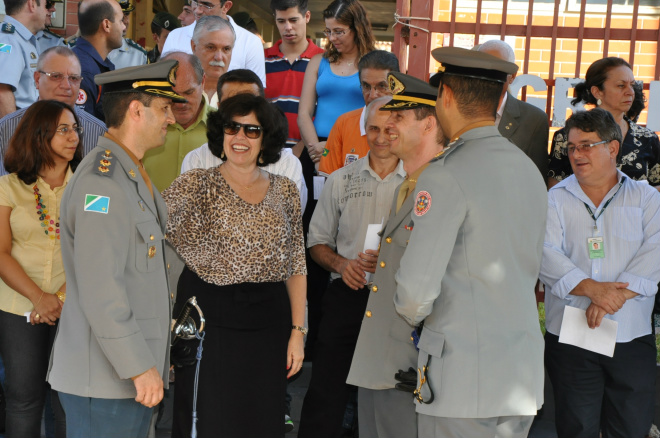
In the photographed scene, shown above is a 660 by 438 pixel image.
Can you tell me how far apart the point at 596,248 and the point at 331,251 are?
130cm

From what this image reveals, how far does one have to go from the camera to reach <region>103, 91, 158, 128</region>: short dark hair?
103 inches

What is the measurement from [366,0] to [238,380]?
10.7m

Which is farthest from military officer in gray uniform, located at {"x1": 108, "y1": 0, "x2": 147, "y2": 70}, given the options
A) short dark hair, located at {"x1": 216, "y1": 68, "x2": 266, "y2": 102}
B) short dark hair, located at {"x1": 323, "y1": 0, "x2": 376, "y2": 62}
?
short dark hair, located at {"x1": 216, "y1": 68, "x2": 266, "y2": 102}

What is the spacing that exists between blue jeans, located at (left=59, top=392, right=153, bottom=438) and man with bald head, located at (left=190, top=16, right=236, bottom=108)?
8.39 ft

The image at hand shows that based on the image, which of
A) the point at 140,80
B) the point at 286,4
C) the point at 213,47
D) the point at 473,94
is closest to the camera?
the point at 473,94

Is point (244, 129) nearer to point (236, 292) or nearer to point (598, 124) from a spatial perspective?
point (236, 292)

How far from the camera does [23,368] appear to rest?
3461mm

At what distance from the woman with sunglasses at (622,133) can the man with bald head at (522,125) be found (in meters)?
0.07

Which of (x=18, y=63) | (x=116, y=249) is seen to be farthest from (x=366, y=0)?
(x=116, y=249)

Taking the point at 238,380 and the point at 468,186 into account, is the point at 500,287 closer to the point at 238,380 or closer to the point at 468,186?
the point at 468,186

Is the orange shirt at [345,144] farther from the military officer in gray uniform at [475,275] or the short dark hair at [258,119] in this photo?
the military officer in gray uniform at [475,275]

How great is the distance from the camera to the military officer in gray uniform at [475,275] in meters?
2.22

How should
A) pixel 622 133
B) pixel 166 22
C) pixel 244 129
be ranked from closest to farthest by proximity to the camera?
pixel 244 129 → pixel 622 133 → pixel 166 22

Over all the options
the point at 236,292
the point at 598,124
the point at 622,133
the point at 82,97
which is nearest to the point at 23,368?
the point at 236,292
